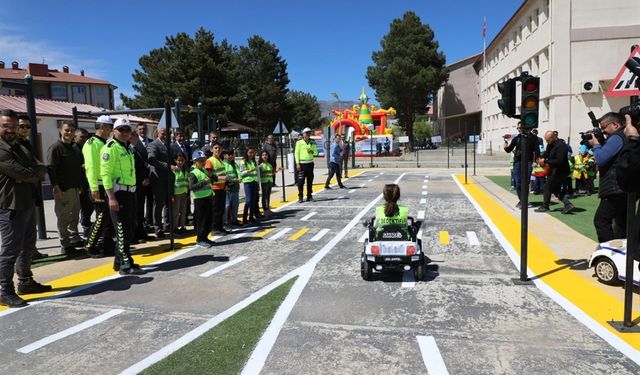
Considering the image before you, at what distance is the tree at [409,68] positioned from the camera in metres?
59.8

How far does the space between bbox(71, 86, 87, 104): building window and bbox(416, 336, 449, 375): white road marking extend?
78.0 m

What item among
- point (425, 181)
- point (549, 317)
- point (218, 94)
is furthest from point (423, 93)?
point (549, 317)

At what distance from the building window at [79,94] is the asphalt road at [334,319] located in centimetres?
7455

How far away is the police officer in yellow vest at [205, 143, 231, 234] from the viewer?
28.5ft

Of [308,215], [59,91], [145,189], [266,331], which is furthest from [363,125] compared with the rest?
[59,91]

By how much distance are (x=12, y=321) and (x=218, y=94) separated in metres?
50.2

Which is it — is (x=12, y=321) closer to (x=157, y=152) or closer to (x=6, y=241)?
(x=6, y=241)

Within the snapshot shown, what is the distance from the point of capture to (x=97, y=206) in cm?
733

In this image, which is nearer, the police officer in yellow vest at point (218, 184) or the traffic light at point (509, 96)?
the traffic light at point (509, 96)

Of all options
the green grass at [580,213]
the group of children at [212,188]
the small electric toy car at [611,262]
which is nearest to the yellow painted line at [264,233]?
the group of children at [212,188]

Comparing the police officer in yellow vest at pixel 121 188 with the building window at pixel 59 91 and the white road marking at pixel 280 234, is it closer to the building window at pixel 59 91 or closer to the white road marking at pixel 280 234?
the white road marking at pixel 280 234

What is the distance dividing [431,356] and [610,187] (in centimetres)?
356

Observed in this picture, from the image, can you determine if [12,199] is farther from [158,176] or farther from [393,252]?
[393,252]

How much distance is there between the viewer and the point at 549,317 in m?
4.69
